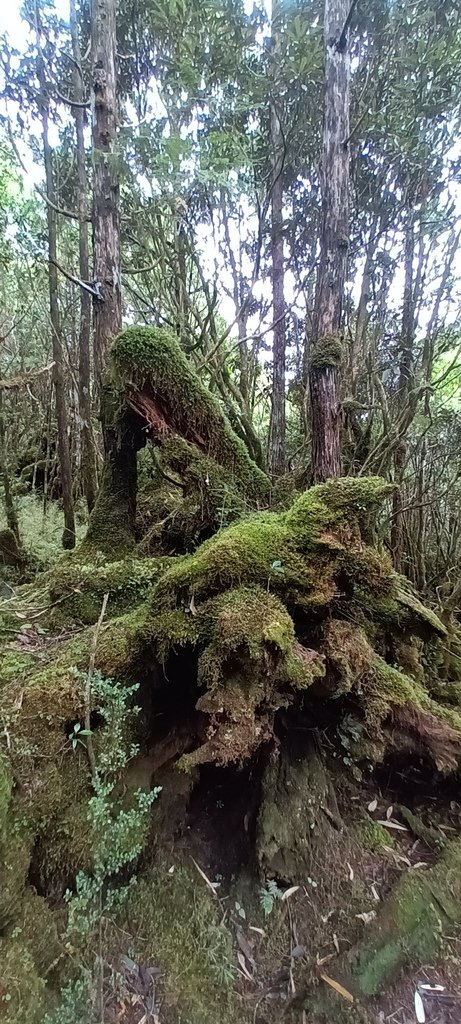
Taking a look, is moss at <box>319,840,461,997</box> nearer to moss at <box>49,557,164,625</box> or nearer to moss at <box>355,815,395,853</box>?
moss at <box>355,815,395,853</box>

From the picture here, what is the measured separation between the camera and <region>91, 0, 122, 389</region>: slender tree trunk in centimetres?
510

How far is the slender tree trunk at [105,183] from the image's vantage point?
201 inches

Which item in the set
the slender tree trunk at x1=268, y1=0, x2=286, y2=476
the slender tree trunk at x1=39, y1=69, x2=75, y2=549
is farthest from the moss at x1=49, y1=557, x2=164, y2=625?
the slender tree trunk at x1=268, y1=0, x2=286, y2=476

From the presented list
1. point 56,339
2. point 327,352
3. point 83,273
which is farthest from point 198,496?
point 83,273

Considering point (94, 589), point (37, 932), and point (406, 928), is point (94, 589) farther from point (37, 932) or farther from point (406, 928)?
point (406, 928)

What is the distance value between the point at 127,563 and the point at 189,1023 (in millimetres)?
2414

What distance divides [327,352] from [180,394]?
51.8 inches

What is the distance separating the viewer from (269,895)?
266cm

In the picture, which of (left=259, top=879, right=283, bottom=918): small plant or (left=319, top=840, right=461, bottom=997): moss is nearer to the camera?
(left=319, top=840, right=461, bottom=997): moss

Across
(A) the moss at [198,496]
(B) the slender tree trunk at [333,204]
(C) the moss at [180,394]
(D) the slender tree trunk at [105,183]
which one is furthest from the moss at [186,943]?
(D) the slender tree trunk at [105,183]

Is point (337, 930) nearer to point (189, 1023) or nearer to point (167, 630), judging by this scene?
point (189, 1023)

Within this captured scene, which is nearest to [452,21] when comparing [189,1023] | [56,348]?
[56,348]

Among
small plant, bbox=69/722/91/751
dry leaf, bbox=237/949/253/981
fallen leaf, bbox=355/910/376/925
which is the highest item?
small plant, bbox=69/722/91/751

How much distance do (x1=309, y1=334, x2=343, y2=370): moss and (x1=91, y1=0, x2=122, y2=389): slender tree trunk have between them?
233 centimetres
